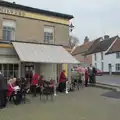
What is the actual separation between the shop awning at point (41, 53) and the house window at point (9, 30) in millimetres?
1107

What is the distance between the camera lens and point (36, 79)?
46.7 ft

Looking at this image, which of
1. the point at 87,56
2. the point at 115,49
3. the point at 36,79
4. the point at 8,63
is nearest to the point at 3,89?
the point at 36,79

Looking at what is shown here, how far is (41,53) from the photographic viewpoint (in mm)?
16609

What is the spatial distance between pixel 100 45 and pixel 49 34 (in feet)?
Answer: 133

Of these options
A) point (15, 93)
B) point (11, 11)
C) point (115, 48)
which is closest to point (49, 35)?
point (11, 11)

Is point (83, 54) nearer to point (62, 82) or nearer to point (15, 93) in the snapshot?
point (62, 82)

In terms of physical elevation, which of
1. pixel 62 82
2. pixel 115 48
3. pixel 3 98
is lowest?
pixel 3 98

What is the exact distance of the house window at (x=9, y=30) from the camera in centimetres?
1706

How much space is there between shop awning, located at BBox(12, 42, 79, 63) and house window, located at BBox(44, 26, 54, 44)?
3.25 feet

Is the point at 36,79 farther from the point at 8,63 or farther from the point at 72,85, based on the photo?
the point at 72,85

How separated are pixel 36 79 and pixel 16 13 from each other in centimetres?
583

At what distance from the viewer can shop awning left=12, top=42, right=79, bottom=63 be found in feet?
50.5

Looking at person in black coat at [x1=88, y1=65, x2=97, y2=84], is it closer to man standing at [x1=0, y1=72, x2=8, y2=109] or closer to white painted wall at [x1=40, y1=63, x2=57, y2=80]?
white painted wall at [x1=40, y1=63, x2=57, y2=80]

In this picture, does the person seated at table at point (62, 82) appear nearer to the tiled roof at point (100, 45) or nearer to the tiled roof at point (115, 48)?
the tiled roof at point (115, 48)
